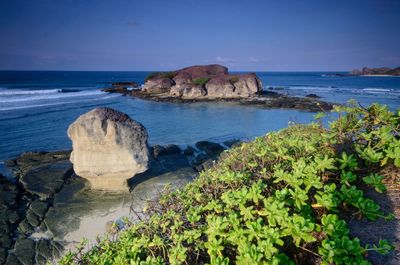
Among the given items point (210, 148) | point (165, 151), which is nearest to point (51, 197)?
point (165, 151)

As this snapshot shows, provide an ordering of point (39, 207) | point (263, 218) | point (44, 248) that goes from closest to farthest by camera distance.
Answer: point (263, 218) < point (44, 248) < point (39, 207)

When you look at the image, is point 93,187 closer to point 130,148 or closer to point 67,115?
point 130,148

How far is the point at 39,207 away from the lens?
28.3 ft

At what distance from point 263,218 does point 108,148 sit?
7.83 metres

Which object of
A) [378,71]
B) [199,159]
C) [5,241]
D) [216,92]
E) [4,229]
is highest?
[378,71]

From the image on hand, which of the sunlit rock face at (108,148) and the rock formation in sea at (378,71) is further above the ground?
the rock formation in sea at (378,71)

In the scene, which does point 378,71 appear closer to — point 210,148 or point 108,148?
point 210,148

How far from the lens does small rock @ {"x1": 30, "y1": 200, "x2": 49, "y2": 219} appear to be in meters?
8.33

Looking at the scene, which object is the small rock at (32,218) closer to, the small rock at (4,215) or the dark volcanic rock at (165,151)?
the small rock at (4,215)

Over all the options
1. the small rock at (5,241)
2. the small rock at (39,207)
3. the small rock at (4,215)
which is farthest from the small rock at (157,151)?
the small rock at (5,241)

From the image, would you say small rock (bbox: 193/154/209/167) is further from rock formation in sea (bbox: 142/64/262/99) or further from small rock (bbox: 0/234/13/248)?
rock formation in sea (bbox: 142/64/262/99)

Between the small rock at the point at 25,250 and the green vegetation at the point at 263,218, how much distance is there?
17.4 feet

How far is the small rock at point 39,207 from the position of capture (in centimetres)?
833

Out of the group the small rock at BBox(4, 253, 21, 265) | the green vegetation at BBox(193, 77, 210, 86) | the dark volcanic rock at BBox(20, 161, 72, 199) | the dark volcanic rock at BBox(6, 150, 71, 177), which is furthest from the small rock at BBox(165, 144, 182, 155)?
the green vegetation at BBox(193, 77, 210, 86)
